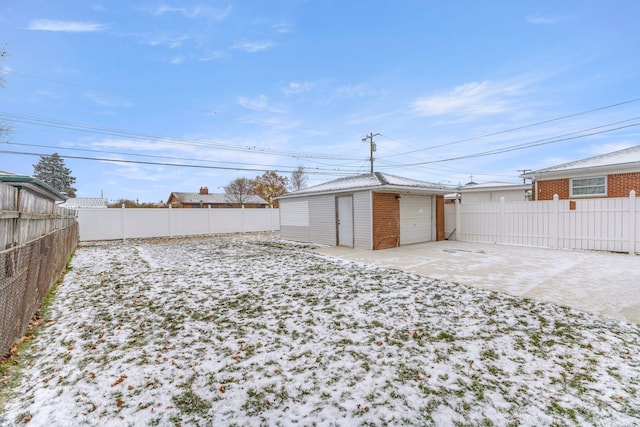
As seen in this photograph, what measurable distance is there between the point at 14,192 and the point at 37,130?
18205mm

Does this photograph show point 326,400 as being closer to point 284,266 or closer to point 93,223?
point 284,266

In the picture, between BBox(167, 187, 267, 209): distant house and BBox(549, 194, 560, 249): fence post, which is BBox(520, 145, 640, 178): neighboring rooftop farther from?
BBox(167, 187, 267, 209): distant house

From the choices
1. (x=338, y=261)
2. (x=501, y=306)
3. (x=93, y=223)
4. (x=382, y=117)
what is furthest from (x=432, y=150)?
(x=93, y=223)

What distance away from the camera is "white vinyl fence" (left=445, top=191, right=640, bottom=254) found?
827 centimetres

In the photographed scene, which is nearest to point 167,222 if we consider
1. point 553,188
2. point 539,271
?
point 539,271

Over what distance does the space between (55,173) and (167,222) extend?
44.0m

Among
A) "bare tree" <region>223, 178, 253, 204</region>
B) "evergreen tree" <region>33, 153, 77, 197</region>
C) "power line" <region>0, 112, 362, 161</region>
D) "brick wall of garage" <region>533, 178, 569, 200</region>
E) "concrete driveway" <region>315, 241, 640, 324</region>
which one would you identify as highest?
"evergreen tree" <region>33, 153, 77, 197</region>

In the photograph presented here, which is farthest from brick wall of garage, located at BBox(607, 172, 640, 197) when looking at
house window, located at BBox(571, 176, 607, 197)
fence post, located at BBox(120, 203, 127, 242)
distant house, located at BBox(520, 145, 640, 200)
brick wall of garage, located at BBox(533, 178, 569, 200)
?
fence post, located at BBox(120, 203, 127, 242)

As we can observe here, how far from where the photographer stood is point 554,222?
9578 millimetres

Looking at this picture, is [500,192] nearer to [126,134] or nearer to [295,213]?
[295,213]

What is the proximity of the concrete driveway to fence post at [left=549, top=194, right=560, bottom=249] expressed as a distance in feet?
1.93

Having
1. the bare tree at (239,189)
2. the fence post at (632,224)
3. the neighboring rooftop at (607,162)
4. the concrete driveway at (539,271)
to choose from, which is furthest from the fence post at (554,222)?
the bare tree at (239,189)

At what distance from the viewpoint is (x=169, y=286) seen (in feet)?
18.1

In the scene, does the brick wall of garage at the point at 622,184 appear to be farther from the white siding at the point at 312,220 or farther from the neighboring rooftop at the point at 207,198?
the neighboring rooftop at the point at 207,198
